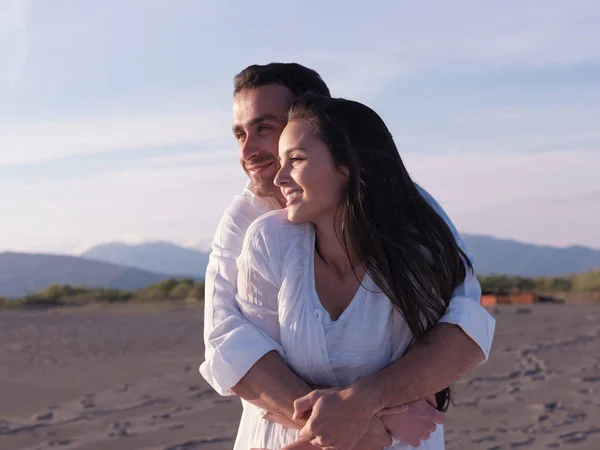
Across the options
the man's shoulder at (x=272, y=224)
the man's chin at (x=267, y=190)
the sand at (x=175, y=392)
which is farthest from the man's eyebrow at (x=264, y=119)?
the sand at (x=175, y=392)

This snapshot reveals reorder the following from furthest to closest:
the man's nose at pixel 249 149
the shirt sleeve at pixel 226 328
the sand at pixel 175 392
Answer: the sand at pixel 175 392
the man's nose at pixel 249 149
the shirt sleeve at pixel 226 328

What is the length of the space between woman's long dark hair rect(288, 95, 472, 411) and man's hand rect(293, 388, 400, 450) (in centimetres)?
25

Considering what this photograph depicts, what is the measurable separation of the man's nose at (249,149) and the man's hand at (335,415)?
992 mm

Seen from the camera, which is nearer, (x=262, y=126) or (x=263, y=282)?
(x=263, y=282)

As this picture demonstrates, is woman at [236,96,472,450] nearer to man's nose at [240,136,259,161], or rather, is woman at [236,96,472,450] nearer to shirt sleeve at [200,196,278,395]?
shirt sleeve at [200,196,278,395]

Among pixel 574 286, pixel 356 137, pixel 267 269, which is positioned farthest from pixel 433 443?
pixel 574 286

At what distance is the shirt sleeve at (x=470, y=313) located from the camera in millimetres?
2350

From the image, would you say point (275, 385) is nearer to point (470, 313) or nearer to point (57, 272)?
point (470, 313)

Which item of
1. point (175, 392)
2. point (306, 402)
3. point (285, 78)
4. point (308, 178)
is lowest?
point (175, 392)

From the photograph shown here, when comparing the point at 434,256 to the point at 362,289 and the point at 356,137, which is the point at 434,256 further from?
the point at 356,137

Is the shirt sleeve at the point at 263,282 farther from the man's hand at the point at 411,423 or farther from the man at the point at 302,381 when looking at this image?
the man's hand at the point at 411,423

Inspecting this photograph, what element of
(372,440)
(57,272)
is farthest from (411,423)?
(57,272)

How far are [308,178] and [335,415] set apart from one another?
2.02 feet

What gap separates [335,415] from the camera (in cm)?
223
